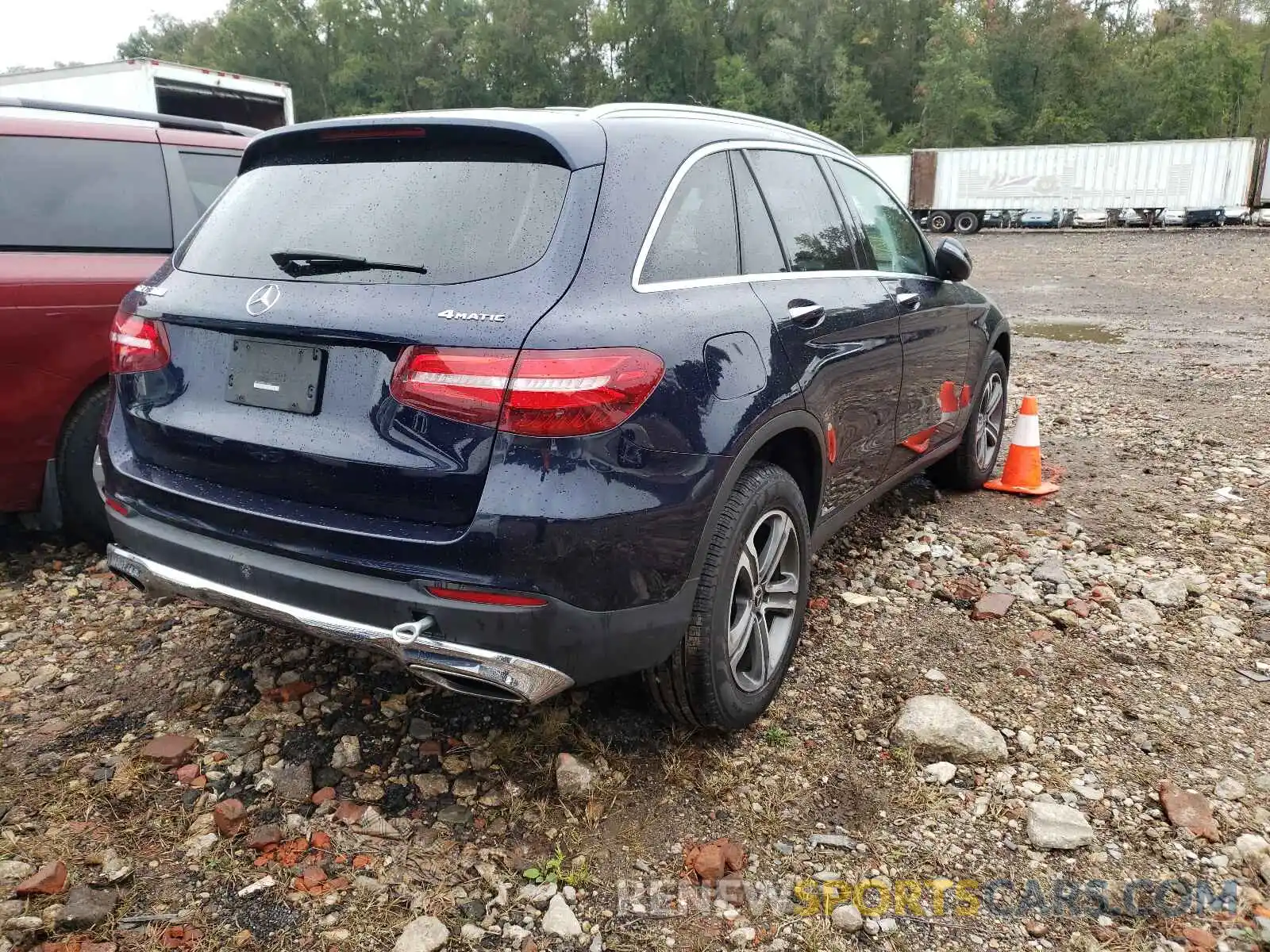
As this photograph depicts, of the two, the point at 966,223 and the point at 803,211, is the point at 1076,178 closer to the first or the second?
the point at 966,223

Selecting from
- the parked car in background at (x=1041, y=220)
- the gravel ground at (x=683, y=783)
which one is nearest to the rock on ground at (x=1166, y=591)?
the gravel ground at (x=683, y=783)

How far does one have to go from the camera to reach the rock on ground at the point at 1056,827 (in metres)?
2.49

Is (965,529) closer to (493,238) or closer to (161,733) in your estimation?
(493,238)

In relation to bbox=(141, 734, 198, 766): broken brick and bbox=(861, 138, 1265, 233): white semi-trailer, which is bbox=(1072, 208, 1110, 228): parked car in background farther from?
bbox=(141, 734, 198, 766): broken brick

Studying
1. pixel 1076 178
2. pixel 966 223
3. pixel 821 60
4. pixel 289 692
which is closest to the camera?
pixel 289 692

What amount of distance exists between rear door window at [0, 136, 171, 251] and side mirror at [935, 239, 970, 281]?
3495 millimetres

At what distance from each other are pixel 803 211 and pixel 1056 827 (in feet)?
6.94

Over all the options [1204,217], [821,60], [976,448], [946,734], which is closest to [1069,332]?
[976,448]

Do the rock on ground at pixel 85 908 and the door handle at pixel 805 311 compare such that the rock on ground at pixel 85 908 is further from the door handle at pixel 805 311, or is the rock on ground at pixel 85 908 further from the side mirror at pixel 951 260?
the side mirror at pixel 951 260

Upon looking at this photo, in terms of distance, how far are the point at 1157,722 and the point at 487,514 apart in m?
2.30

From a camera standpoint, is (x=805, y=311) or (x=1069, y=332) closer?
(x=805, y=311)

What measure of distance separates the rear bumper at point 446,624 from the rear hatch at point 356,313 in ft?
0.52

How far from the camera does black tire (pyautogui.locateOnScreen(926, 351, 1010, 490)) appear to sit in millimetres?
5023

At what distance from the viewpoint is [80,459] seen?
3961 mm
